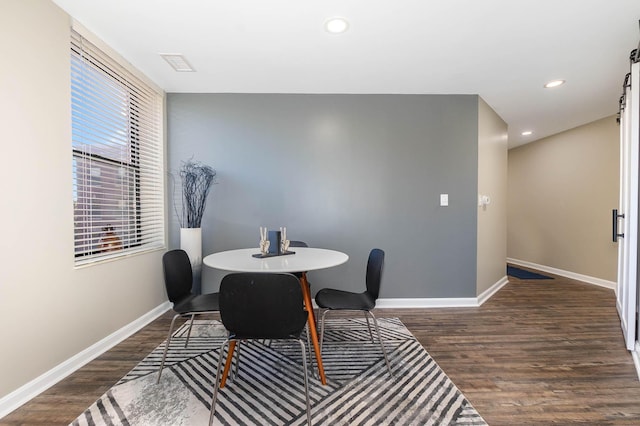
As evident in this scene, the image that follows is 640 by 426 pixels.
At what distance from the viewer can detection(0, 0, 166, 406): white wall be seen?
1.59m

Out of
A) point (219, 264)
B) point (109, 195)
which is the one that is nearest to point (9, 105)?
point (109, 195)

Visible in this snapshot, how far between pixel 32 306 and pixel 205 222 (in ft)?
5.35

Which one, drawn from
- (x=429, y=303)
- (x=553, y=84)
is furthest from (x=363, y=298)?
(x=553, y=84)

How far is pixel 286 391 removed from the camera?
1.77 metres

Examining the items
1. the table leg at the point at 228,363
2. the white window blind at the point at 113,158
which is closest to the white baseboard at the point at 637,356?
the table leg at the point at 228,363

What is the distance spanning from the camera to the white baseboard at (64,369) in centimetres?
160

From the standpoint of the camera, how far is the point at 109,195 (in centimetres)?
244

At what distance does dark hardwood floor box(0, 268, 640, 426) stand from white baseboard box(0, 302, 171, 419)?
43mm

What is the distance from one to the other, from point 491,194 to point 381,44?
2.53 metres

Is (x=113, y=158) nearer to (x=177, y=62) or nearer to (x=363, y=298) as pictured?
(x=177, y=62)

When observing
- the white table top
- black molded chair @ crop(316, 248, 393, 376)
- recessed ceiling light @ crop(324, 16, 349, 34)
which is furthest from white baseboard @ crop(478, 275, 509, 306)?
recessed ceiling light @ crop(324, 16, 349, 34)

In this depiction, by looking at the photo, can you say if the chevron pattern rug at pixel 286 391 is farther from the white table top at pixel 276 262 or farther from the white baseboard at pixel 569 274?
the white baseboard at pixel 569 274

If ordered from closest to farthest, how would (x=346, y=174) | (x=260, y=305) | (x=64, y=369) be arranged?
(x=260, y=305) < (x=64, y=369) < (x=346, y=174)

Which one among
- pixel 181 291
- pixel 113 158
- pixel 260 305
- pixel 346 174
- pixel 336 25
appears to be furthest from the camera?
pixel 346 174
